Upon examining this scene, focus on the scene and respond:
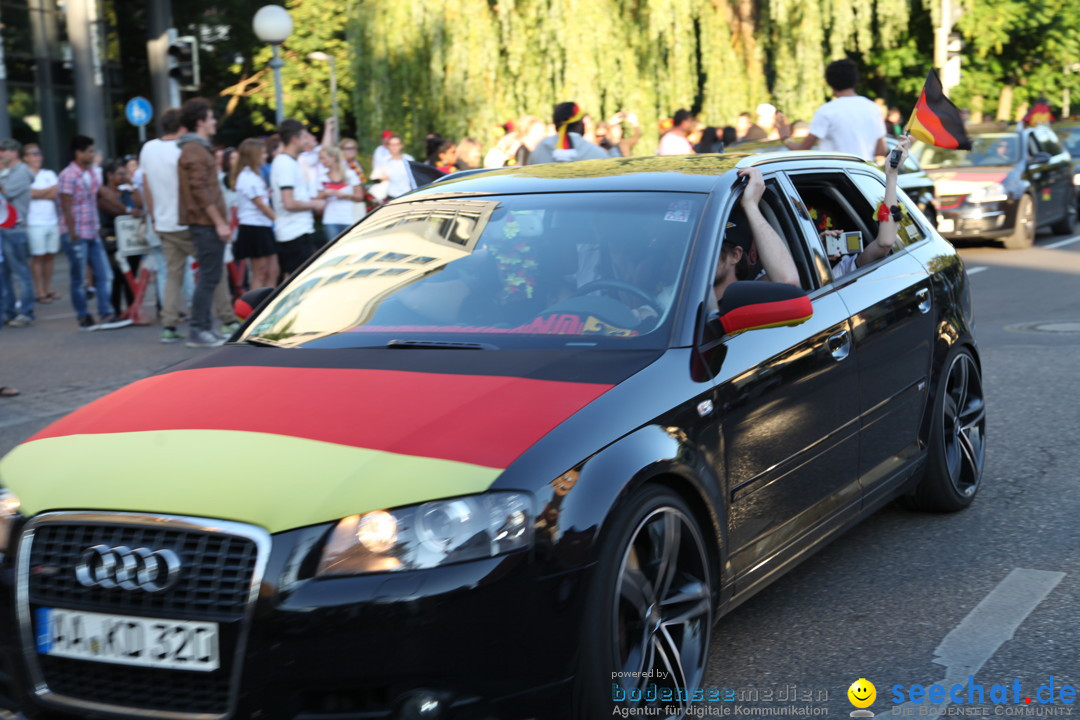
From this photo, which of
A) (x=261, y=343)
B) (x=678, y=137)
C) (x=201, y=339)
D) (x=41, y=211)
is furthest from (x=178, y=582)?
(x=41, y=211)

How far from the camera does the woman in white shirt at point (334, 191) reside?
1321cm

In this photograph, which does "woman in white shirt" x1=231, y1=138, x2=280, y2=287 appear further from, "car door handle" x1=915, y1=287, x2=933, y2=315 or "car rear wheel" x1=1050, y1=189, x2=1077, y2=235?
"car rear wheel" x1=1050, y1=189, x2=1077, y2=235

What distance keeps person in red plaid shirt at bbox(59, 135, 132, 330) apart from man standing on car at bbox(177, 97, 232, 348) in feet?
7.93

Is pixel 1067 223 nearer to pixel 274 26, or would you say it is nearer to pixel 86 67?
pixel 274 26

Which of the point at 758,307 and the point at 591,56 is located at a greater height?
the point at 591,56

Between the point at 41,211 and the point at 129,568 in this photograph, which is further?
the point at 41,211

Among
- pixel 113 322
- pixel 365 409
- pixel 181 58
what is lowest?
pixel 113 322

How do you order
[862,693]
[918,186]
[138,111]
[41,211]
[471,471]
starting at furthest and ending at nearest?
[138,111] → [918,186] → [41,211] → [862,693] → [471,471]

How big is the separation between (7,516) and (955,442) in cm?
398

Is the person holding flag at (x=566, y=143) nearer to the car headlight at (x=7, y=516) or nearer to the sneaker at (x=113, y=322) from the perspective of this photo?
the sneaker at (x=113, y=322)

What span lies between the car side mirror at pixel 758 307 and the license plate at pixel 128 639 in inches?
71.6

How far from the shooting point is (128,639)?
3.09 m

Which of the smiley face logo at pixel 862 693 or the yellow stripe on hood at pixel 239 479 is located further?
the smiley face logo at pixel 862 693

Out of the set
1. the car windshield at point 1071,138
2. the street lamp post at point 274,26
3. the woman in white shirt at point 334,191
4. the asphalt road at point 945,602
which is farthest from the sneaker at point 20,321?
the car windshield at point 1071,138
